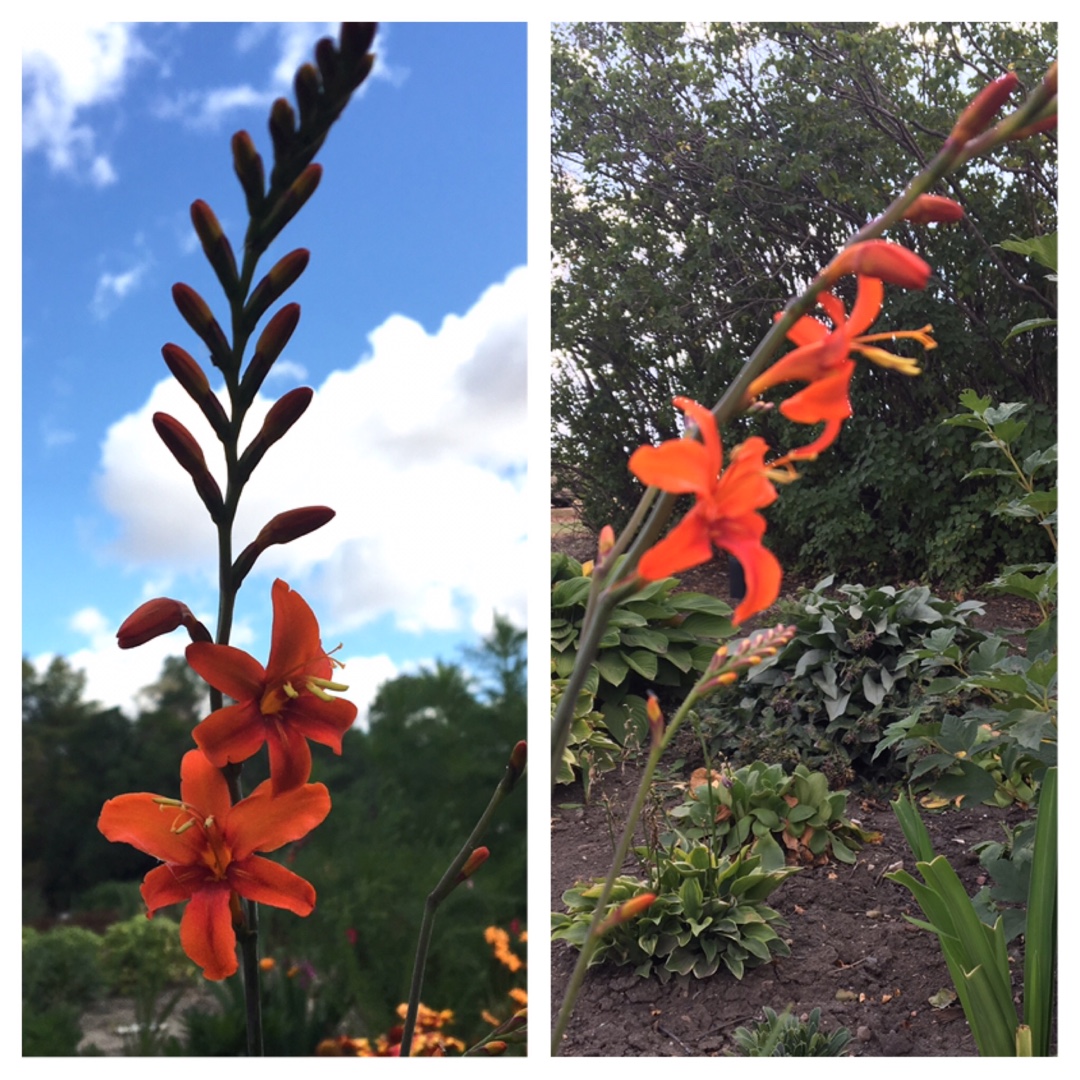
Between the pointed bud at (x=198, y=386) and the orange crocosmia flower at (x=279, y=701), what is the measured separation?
0.12 m

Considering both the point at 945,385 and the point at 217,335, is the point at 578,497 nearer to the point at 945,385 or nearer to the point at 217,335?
the point at 945,385

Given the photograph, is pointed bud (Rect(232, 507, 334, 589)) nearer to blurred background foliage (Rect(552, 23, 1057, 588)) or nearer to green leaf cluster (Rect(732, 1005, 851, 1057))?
blurred background foliage (Rect(552, 23, 1057, 588))

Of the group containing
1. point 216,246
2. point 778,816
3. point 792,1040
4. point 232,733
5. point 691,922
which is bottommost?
point 792,1040

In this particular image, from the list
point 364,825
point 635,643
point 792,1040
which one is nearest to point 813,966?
point 792,1040

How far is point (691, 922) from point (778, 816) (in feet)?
0.84

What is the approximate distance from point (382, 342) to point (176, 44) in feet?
1.87

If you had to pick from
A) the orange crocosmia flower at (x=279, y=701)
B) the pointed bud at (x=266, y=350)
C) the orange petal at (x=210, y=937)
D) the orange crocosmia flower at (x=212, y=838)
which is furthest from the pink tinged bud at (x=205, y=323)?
the orange petal at (x=210, y=937)

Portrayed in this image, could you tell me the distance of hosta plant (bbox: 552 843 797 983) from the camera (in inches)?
61.8

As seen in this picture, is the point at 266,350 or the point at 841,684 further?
the point at 841,684

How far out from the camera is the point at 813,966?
5.25 ft

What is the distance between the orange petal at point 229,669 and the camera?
0.66m

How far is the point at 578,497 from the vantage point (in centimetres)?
168

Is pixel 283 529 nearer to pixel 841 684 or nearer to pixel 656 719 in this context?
pixel 656 719
